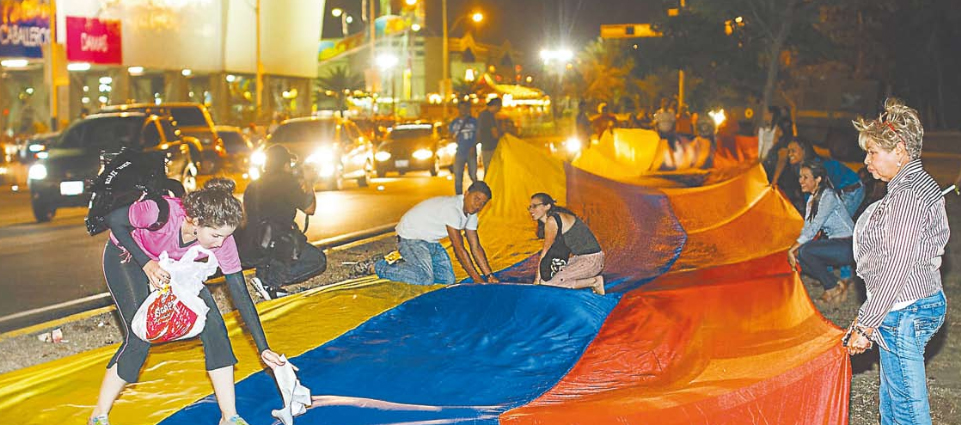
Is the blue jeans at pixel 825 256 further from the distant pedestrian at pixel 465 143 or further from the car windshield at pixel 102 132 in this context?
the car windshield at pixel 102 132

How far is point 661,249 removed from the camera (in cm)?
1188

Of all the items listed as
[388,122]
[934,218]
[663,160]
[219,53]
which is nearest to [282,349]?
[934,218]

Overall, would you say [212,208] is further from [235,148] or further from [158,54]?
[158,54]

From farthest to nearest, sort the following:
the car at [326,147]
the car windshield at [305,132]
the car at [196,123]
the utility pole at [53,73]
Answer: the utility pole at [53,73] → the car at [196,123] → the car windshield at [305,132] → the car at [326,147]

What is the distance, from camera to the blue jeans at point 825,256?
998 centimetres

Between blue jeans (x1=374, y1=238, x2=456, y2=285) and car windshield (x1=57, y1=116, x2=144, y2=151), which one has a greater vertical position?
car windshield (x1=57, y1=116, x2=144, y2=151)

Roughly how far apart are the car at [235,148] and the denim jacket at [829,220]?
23592mm

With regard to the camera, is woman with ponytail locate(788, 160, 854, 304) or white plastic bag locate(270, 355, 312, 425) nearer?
white plastic bag locate(270, 355, 312, 425)

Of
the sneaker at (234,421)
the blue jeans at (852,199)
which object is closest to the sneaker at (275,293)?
the sneaker at (234,421)

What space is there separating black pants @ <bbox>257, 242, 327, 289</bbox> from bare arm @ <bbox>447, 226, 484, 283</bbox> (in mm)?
1552

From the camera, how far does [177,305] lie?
5281 mm

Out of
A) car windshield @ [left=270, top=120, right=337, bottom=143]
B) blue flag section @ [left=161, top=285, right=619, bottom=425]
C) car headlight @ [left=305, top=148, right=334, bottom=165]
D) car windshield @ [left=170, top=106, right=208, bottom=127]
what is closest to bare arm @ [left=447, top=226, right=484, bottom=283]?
blue flag section @ [left=161, top=285, right=619, bottom=425]

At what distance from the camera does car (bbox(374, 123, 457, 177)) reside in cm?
2962

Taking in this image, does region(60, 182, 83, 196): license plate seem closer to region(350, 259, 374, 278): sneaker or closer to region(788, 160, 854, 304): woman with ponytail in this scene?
region(350, 259, 374, 278): sneaker
